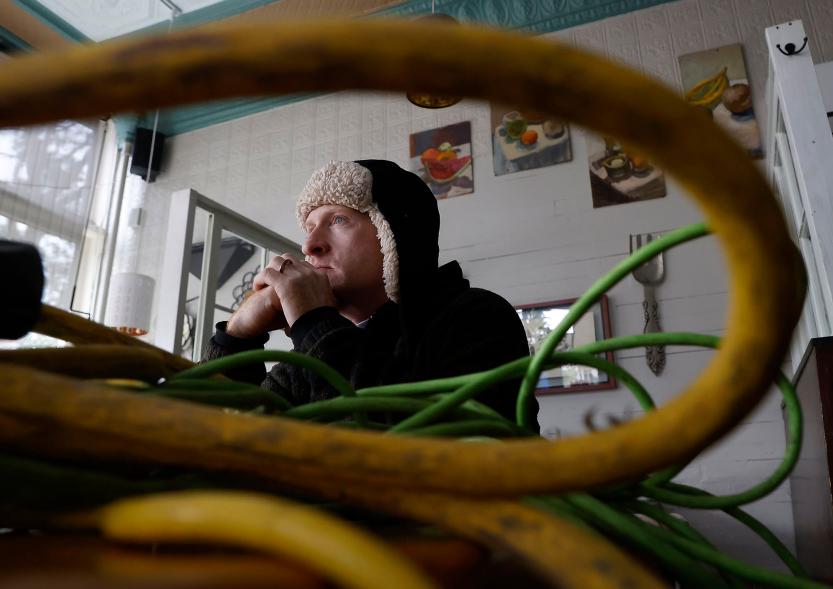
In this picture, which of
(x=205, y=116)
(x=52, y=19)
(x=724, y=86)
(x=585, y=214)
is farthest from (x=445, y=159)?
(x=52, y=19)

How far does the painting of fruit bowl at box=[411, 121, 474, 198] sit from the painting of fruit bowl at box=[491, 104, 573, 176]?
137 millimetres

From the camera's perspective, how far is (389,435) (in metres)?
→ 0.16

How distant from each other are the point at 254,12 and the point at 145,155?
107cm

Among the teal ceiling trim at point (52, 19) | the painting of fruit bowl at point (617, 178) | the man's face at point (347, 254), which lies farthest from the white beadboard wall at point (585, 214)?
the man's face at point (347, 254)

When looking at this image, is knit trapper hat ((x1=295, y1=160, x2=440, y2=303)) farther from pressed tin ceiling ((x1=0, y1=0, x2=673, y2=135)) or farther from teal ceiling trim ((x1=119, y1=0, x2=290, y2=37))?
teal ceiling trim ((x1=119, y1=0, x2=290, y2=37))

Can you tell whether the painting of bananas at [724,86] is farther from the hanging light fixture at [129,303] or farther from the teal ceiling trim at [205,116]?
the hanging light fixture at [129,303]

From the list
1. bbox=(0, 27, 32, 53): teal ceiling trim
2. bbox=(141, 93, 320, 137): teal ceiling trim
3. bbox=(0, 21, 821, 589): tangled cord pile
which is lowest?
bbox=(0, 21, 821, 589): tangled cord pile

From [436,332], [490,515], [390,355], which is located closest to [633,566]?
[490,515]

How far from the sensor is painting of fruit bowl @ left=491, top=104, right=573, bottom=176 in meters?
2.63

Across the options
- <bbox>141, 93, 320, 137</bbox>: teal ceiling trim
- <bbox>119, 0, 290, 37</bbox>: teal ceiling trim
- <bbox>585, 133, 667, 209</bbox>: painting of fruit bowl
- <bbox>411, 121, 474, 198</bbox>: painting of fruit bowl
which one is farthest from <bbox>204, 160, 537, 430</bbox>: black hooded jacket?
<bbox>141, 93, 320, 137</bbox>: teal ceiling trim

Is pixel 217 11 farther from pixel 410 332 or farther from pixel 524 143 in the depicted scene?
pixel 410 332

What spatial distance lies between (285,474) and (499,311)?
80 cm

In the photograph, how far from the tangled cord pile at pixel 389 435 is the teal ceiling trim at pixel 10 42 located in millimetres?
3870

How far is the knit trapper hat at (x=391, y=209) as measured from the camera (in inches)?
41.7
